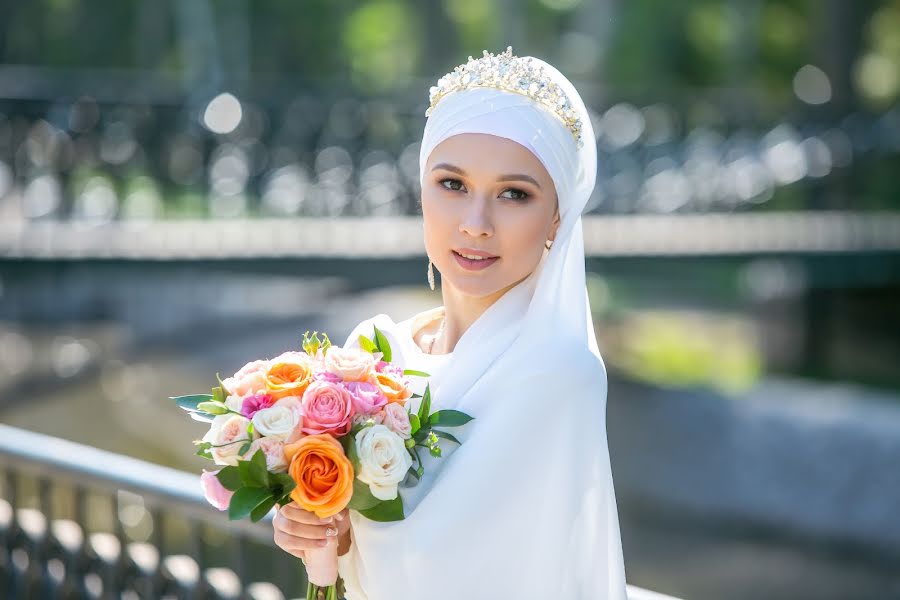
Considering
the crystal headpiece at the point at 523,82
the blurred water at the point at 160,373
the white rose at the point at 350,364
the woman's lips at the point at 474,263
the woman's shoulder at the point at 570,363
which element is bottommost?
the blurred water at the point at 160,373

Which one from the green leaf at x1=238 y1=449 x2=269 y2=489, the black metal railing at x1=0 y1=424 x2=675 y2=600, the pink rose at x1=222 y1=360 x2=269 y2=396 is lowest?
the black metal railing at x1=0 y1=424 x2=675 y2=600

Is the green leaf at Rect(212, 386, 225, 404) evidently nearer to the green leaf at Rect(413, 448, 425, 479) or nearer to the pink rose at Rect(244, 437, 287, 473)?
the pink rose at Rect(244, 437, 287, 473)

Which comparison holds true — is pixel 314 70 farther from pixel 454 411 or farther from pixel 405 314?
pixel 454 411

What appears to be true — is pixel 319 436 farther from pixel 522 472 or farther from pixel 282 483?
pixel 522 472

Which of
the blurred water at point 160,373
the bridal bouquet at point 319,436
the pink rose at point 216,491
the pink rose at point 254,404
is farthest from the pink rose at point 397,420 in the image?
the blurred water at point 160,373

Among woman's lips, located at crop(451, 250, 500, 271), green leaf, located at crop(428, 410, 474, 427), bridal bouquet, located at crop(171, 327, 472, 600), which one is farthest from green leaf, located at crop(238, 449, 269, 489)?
woman's lips, located at crop(451, 250, 500, 271)

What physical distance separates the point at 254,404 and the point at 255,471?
5.2 inches

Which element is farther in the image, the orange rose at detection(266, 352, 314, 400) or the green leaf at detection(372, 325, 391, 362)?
the green leaf at detection(372, 325, 391, 362)

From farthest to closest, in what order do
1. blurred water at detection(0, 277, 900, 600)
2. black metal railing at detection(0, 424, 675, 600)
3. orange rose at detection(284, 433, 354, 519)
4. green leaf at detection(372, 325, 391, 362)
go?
1. blurred water at detection(0, 277, 900, 600)
2. black metal railing at detection(0, 424, 675, 600)
3. green leaf at detection(372, 325, 391, 362)
4. orange rose at detection(284, 433, 354, 519)

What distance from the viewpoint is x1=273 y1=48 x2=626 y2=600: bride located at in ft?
7.54

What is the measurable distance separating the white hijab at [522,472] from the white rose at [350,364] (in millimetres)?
181

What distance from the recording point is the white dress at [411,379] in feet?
7.84

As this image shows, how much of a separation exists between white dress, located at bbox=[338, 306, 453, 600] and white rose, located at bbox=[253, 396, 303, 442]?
0.24 meters

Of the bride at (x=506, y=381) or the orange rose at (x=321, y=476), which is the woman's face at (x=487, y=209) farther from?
the orange rose at (x=321, y=476)
